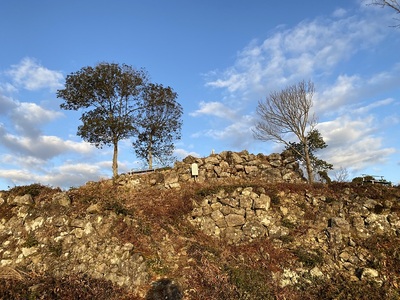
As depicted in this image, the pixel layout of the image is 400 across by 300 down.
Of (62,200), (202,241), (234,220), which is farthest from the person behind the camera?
(62,200)

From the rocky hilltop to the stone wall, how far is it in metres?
1.27

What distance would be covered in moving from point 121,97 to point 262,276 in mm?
24995

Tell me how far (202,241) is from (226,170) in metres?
8.87

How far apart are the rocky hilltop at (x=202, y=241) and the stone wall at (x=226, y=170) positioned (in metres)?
1.27

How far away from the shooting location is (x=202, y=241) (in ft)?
53.8

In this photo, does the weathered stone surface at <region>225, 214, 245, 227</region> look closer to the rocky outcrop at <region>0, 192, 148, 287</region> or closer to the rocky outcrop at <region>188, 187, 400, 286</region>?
the rocky outcrop at <region>188, 187, 400, 286</region>

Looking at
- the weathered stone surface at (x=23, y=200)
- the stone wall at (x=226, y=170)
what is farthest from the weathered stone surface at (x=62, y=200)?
the stone wall at (x=226, y=170)

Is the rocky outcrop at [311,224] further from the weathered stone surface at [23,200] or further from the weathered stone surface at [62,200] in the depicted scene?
the weathered stone surface at [23,200]

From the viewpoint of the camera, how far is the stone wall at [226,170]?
922 inches

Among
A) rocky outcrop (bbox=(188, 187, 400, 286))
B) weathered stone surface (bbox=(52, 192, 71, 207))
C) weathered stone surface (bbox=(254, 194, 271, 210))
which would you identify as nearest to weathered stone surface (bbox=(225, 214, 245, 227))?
rocky outcrop (bbox=(188, 187, 400, 286))

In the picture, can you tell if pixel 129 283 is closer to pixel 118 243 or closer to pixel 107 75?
pixel 118 243

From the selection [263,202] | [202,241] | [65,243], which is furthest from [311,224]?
[65,243]

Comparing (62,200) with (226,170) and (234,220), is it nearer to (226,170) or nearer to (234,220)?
(234,220)

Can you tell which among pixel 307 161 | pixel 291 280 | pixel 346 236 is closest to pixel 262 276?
pixel 291 280
